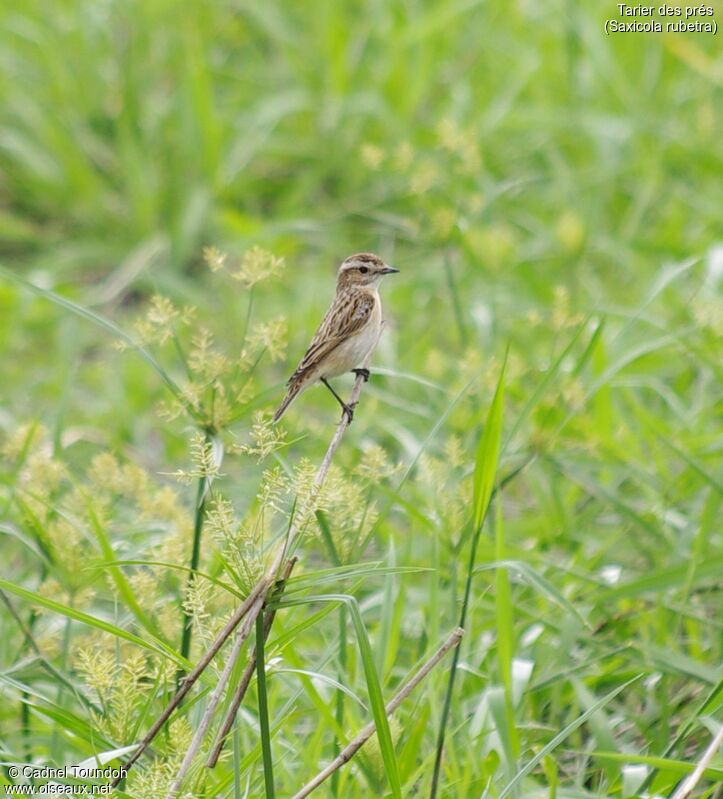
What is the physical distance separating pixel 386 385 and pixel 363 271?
1259mm

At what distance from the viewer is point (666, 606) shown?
4.08 m

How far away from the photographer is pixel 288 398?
158 inches

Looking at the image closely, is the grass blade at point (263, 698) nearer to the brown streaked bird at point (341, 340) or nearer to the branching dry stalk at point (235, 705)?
the branching dry stalk at point (235, 705)

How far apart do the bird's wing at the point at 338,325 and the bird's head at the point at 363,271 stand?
0.51 feet

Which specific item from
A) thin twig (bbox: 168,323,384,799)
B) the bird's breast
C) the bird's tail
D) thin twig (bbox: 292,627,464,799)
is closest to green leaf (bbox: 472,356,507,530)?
thin twig (bbox: 292,627,464,799)

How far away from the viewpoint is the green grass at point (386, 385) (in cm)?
330

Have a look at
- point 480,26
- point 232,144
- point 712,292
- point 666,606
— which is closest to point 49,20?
point 232,144

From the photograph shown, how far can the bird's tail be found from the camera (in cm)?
400

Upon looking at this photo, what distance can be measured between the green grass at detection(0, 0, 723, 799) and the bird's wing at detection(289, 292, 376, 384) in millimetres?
168

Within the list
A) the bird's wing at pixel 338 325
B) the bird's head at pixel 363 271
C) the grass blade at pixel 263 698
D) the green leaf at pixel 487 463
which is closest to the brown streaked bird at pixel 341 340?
the bird's wing at pixel 338 325

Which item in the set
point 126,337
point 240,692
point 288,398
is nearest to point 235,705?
point 240,692

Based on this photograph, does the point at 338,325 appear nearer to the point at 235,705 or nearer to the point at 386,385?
the point at 386,385

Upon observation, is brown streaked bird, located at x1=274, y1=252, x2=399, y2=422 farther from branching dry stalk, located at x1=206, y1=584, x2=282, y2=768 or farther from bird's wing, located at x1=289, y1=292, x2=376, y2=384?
branching dry stalk, located at x1=206, y1=584, x2=282, y2=768

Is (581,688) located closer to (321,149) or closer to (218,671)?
(218,671)
